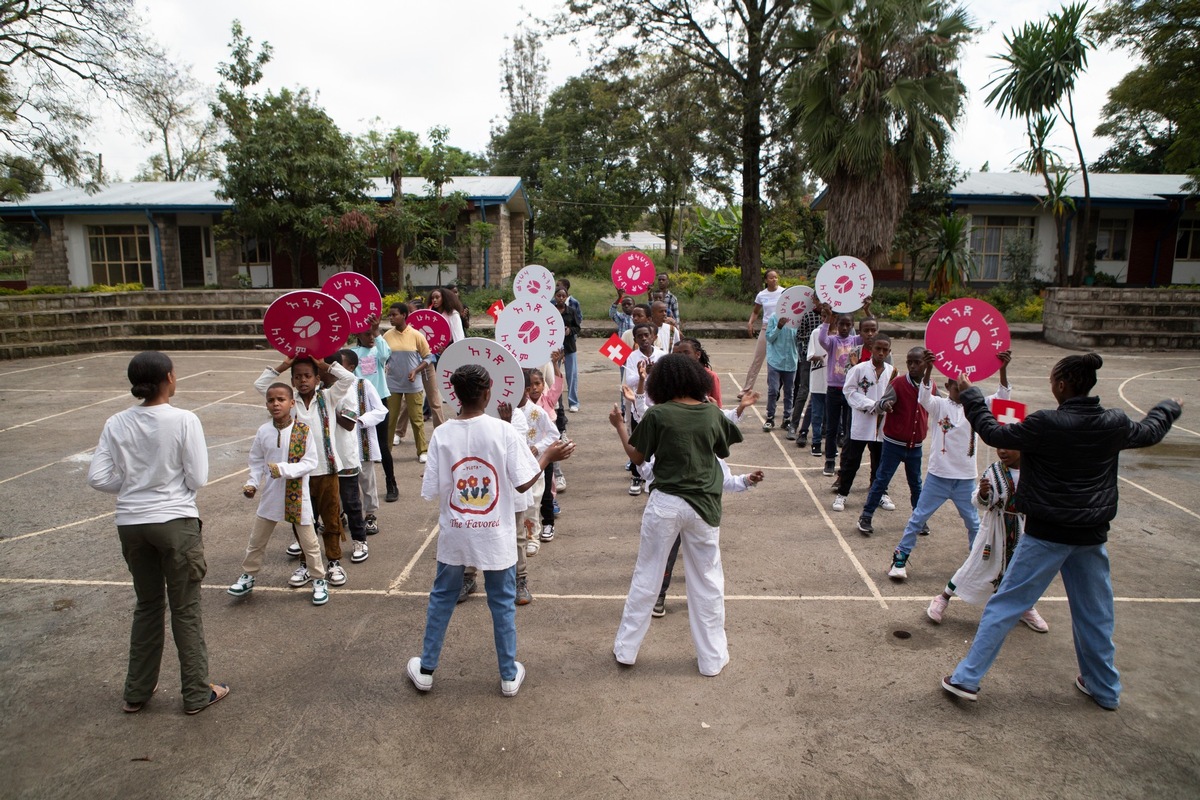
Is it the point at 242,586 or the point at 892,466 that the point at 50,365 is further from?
the point at 892,466

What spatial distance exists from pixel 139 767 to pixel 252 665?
3.12 feet

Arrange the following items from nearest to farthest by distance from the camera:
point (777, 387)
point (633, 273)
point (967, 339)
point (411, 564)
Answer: point (967, 339) < point (411, 564) < point (777, 387) < point (633, 273)

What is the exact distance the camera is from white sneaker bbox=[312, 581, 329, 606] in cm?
539

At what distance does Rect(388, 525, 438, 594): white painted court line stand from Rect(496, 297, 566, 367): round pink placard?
1.70m

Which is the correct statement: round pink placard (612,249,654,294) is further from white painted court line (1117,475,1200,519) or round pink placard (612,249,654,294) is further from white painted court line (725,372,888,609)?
white painted court line (1117,475,1200,519)

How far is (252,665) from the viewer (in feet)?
15.1

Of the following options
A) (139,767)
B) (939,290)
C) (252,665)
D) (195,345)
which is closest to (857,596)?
(252,665)

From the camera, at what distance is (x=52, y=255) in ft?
84.0

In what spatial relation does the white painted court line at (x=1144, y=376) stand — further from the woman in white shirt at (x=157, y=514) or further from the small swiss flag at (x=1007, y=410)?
the woman in white shirt at (x=157, y=514)

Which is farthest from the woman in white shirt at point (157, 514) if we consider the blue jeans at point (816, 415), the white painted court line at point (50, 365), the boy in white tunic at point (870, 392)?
the white painted court line at point (50, 365)

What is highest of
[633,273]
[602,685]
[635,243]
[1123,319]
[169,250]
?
[635,243]

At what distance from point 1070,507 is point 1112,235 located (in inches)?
1072

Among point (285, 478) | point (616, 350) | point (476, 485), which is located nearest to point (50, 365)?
point (616, 350)

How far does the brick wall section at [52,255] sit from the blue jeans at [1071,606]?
29.4 m
